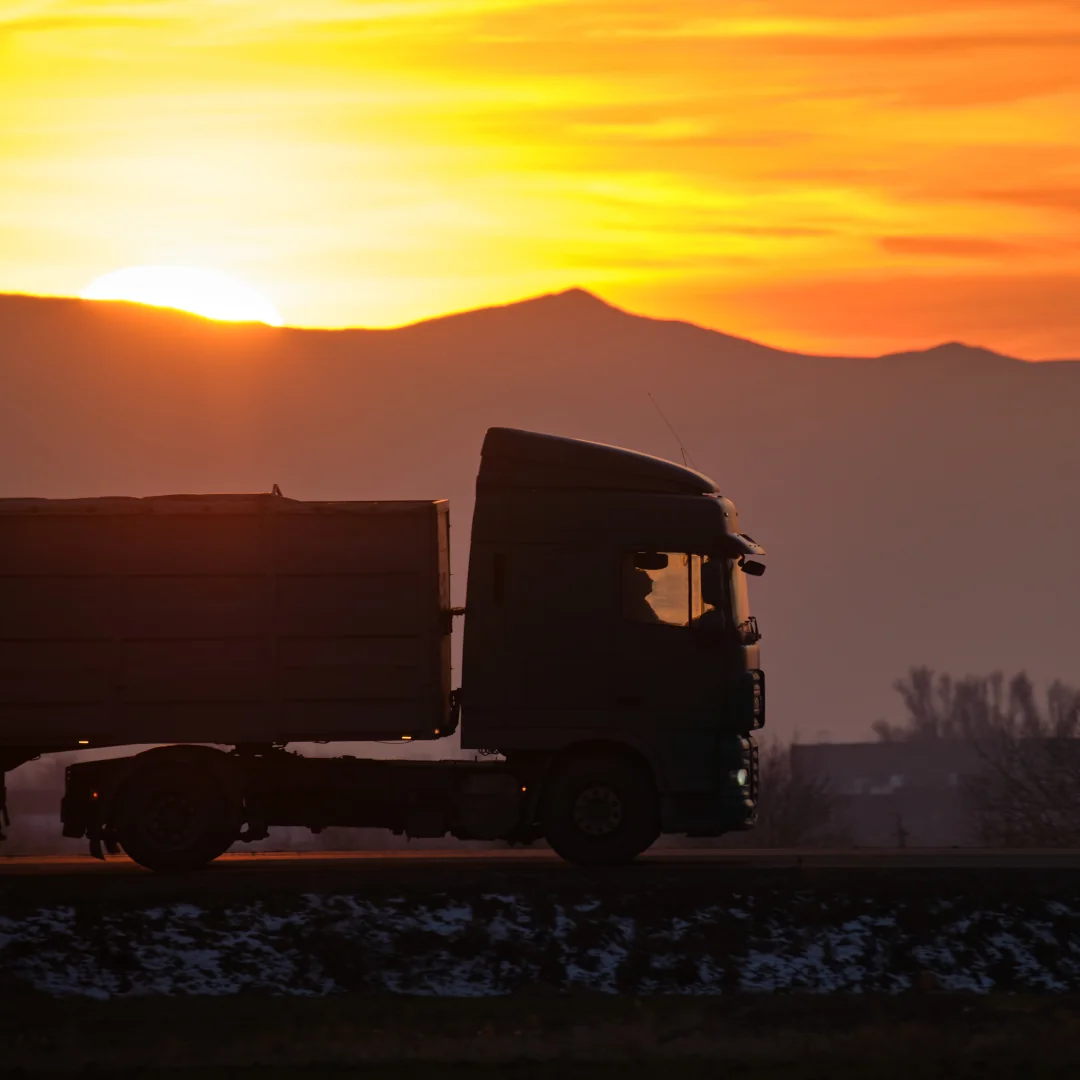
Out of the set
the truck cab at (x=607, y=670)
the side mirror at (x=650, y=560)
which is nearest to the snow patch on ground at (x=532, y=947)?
the truck cab at (x=607, y=670)

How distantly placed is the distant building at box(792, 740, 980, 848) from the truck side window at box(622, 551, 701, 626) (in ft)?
383

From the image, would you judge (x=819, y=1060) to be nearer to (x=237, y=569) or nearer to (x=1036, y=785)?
(x=237, y=569)

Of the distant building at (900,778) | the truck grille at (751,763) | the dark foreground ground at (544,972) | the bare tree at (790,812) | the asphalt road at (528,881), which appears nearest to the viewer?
the dark foreground ground at (544,972)

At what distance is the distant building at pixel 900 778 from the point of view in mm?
147875

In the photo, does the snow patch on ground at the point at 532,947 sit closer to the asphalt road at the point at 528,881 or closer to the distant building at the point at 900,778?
the asphalt road at the point at 528,881

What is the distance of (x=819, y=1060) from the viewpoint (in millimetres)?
14648

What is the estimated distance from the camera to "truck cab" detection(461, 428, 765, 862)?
21.6 m

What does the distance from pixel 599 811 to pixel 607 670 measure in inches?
58.1

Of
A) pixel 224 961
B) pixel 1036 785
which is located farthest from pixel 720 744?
pixel 1036 785

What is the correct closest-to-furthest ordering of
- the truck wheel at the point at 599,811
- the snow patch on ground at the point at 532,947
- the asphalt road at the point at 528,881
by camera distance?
the snow patch on ground at the point at 532,947, the asphalt road at the point at 528,881, the truck wheel at the point at 599,811

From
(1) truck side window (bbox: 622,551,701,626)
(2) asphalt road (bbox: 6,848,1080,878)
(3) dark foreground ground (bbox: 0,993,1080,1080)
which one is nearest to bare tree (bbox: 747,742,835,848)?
(2) asphalt road (bbox: 6,848,1080,878)

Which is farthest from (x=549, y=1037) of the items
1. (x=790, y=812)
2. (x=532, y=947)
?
(x=790, y=812)

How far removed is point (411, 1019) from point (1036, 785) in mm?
31726

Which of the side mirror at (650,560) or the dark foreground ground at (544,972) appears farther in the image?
the side mirror at (650,560)
